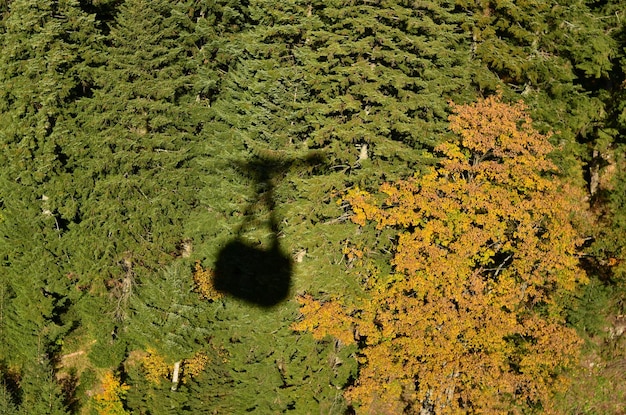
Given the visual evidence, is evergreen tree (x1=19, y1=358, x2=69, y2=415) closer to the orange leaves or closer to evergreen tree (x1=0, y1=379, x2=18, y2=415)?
evergreen tree (x1=0, y1=379, x2=18, y2=415)

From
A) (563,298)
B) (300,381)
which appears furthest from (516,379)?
(300,381)

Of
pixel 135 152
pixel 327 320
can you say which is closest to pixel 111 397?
pixel 135 152

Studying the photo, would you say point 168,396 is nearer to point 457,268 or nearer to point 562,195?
point 457,268

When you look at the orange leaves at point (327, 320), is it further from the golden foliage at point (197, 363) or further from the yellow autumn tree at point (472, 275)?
the golden foliage at point (197, 363)

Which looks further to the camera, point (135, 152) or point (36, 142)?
point (135, 152)

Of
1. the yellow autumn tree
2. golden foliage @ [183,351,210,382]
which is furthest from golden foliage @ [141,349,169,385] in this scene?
the yellow autumn tree

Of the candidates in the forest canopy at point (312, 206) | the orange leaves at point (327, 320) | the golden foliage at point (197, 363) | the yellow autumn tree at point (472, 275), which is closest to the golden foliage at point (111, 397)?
the forest canopy at point (312, 206)

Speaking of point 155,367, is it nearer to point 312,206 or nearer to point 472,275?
point 312,206
